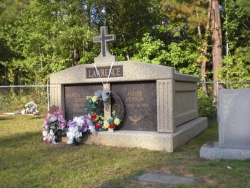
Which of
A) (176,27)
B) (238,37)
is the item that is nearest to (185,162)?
(176,27)

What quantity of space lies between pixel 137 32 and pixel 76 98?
8.76 metres

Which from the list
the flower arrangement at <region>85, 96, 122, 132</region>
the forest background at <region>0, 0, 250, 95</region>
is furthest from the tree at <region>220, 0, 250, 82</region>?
the flower arrangement at <region>85, 96, 122, 132</region>

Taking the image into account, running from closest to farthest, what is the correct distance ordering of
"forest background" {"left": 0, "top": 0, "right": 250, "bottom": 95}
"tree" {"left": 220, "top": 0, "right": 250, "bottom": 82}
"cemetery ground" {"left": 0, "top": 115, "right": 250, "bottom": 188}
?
"cemetery ground" {"left": 0, "top": 115, "right": 250, "bottom": 188}, "forest background" {"left": 0, "top": 0, "right": 250, "bottom": 95}, "tree" {"left": 220, "top": 0, "right": 250, "bottom": 82}

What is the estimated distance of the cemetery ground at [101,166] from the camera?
3746mm

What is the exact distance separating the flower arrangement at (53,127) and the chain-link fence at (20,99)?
7298 millimetres

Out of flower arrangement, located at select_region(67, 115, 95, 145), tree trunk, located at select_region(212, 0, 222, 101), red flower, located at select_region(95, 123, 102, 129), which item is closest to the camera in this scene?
flower arrangement, located at select_region(67, 115, 95, 145)

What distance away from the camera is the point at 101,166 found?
14.8 feet

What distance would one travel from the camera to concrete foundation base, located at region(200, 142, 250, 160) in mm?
4586

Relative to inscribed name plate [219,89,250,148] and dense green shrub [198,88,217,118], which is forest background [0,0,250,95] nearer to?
dense green shrub [198,88,217,118]

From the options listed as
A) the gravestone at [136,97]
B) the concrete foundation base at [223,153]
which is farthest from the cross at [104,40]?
the concrete foundation base at [223,153]

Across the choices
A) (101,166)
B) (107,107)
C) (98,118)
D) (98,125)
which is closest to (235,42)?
(107,107)

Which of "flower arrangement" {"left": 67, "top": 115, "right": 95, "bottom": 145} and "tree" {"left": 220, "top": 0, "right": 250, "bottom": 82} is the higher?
"tree" {"left": 220, "top": 0, "right": 250, "bottom": 82}

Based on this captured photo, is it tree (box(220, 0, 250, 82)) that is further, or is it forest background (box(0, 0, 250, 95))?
tree (box(220, 0, 250, 82))

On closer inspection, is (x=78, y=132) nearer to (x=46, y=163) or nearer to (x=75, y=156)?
(x=75, y=156)
